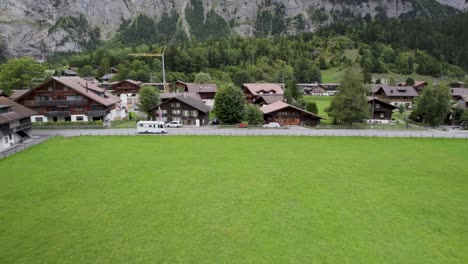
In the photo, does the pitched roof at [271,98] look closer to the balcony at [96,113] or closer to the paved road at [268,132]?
the paved road at [268,132]

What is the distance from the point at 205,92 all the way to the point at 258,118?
1147 inches

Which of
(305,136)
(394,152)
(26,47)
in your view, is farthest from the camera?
(26,47)

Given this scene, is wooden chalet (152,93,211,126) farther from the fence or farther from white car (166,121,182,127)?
the fence

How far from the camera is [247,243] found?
1574 centimetres

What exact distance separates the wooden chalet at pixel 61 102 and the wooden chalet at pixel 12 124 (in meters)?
12.4

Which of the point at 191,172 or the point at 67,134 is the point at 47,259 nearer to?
the point at 191,172

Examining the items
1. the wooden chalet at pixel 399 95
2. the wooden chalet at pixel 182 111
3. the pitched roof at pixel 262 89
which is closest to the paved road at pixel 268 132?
the wooden chalet at pixel 182 111

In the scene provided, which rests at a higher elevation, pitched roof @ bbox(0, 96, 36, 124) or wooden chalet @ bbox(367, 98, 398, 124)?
pitched roof @ bbox(0, 96, 36, 124)

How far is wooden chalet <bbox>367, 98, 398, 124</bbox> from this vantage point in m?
60.3

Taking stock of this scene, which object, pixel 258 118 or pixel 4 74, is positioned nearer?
pixel 258 118

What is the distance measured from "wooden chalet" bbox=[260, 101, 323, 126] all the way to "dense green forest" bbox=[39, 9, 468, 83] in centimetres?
5429

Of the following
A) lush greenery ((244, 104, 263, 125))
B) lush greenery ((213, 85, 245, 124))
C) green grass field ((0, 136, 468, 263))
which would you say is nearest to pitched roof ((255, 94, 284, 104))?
lush greenery ((244, 104, 263, 125))

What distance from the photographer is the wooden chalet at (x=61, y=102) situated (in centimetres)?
5222

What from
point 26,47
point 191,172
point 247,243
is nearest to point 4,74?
point 191,172
